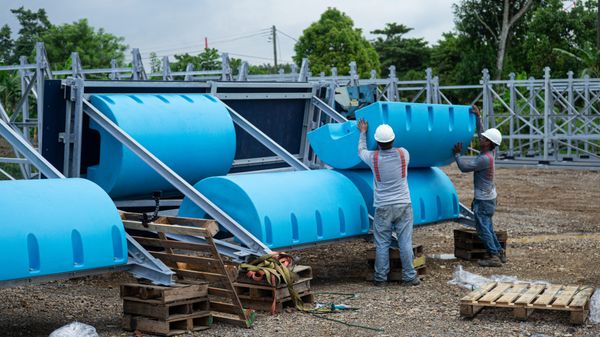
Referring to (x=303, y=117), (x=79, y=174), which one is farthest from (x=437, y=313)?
(x=303, y=117)

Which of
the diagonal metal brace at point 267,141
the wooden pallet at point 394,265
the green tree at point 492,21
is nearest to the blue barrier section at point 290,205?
the wooden pallet at point 394,265

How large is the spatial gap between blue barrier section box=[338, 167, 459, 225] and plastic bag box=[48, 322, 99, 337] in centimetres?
420

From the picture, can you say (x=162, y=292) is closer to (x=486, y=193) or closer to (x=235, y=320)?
(x=235, y=320)

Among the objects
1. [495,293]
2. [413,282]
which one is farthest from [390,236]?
[495,293]

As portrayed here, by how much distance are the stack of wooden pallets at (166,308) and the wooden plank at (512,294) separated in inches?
107

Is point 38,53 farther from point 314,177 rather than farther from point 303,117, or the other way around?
point 314,177

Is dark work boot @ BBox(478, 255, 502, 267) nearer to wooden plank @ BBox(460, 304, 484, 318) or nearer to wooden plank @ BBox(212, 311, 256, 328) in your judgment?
wooden plank @ BBox(460, 304, 484, 318)

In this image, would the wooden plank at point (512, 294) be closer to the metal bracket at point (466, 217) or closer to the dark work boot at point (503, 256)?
the dark work boot at point (503, 256)

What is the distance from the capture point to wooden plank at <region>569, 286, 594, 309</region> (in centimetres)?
823

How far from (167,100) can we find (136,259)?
2825 mm

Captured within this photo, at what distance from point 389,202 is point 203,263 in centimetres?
264

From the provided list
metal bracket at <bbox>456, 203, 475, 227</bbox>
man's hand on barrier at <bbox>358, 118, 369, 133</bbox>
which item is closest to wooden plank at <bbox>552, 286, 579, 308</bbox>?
man's hand on barrier at <bbox>358, 118, 369, 133</bbox>

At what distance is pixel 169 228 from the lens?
8305mm

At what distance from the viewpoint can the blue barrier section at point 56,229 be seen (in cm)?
711
